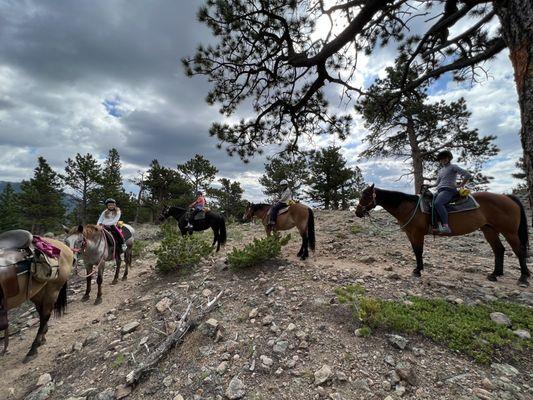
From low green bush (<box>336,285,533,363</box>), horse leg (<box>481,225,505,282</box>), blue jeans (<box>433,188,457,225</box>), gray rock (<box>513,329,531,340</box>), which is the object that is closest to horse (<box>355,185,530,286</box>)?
horse leg (<box>481,225,505,282</box>)

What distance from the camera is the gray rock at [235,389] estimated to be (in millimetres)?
2598

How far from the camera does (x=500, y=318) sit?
3.44m

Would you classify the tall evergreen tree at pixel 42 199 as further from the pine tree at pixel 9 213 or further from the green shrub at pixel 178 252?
the green shrub at pixel 178 252

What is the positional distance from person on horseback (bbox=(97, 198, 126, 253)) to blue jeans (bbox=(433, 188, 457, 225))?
8.59m

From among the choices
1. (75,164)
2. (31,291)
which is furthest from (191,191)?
(31,291)

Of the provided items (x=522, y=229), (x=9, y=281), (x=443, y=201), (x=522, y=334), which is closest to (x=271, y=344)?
(x=522, y=334)

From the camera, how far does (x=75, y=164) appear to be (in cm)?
2922

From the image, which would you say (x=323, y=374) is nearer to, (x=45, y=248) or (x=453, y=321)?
(x=453, y=321)

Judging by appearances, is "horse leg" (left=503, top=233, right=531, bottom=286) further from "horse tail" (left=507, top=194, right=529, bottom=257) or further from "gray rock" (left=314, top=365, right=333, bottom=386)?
"gray rock" (left=314, top=365, right=333, bottom=386)

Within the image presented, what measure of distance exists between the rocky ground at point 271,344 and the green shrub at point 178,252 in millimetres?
314

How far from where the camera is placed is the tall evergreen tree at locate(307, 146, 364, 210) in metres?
23.8

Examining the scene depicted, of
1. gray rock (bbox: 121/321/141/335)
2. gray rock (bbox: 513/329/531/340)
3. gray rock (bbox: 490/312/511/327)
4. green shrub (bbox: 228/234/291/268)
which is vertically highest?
green shrub (bbox: 228/234/291/268)

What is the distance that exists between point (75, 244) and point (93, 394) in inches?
152

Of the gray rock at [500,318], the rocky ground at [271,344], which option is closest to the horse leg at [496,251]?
the rocky ground at [271,344]
